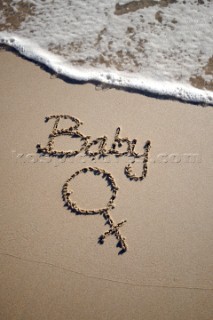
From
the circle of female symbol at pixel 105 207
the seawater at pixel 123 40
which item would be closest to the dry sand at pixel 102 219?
the circle of female symbol at pixel 105 207

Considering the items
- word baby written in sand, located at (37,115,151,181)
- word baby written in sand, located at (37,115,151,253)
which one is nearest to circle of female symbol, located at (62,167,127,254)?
word baby written in sand, located at (37,115,151,253)

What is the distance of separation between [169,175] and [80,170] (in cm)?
66

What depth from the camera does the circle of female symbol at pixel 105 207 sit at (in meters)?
2.49

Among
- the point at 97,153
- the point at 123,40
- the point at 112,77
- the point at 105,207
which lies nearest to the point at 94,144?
the point at 97,153

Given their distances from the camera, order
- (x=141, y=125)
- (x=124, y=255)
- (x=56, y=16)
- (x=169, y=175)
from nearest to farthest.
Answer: (x=124, y=255) < (x=169, y=175) < (x=141, y=125) < (x=56, y=16)

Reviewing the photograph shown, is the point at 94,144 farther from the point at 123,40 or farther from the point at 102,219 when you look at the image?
the point at 123,40

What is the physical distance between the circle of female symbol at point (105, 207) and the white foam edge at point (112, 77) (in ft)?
3.09

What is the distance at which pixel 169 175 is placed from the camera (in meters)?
2.74

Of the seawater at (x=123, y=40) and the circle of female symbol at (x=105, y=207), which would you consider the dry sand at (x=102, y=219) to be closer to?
the circle of female symbol at (x=105, y=207)

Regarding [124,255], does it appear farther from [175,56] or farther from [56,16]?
[56,16]

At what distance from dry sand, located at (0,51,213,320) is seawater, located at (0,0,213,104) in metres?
0.31

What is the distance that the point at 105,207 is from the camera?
2.63 metres

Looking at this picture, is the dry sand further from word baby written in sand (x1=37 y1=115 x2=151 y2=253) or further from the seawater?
the seawater

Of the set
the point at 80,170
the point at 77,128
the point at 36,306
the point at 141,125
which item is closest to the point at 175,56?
the point at 141,125
